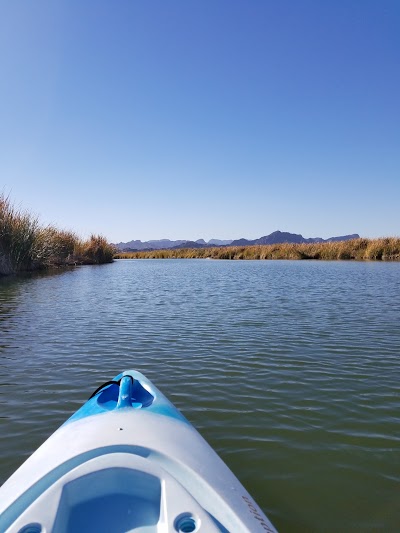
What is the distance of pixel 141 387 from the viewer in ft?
11.7

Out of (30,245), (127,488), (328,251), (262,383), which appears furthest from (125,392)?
(328,251)

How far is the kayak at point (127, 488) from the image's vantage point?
188 cm

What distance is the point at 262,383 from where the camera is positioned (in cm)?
504

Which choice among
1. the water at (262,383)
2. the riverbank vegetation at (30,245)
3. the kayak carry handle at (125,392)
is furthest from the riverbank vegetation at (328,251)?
the kayak carry handle at (125,392)

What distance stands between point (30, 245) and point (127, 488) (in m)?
21.4

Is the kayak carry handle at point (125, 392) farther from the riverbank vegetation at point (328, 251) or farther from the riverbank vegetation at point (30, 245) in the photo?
the riverbank vegetation at point (328, 251)

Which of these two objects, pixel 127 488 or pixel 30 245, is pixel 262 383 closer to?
pixel 127 488

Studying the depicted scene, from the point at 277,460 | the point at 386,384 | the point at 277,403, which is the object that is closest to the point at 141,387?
the point at 277,460

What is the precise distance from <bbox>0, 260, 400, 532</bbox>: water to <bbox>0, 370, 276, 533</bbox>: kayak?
2.35 feet

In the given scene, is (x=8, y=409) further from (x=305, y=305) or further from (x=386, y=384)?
(x=305, y=305)

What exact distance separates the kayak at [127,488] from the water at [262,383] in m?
0.72

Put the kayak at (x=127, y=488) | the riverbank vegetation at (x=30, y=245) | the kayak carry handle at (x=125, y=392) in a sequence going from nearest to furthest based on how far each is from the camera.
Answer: the kayak at (x=127, y=488)
the kayak carry handle at (x=125, y=392)
the riverbank vegetation at (x=30, y=245)

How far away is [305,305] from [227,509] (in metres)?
9.31

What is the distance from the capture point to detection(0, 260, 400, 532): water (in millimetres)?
2945
